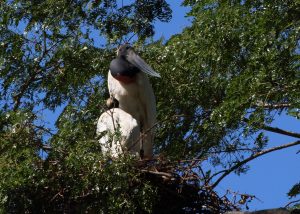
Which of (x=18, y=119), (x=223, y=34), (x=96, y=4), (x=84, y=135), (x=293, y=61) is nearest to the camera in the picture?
(x=18, y=119)

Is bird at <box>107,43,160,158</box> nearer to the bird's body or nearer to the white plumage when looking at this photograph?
the white plumage

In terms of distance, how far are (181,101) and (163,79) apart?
0.96ft

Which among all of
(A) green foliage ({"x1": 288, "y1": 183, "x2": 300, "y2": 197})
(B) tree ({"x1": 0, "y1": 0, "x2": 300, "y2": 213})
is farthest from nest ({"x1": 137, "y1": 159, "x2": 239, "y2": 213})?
(A) green foliage ({"x1": 288, "y1": 183, "x2": 300, "y2": 197})

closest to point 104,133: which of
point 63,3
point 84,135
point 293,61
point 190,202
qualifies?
point 84,135

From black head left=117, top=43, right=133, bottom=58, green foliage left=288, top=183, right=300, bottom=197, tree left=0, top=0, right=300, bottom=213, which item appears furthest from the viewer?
green foliage left=288, top=183, right=300, bottom=197

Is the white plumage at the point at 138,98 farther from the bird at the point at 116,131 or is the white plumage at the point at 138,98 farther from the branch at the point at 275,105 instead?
the branch at the point at 275,105

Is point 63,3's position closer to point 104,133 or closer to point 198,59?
point 198,59

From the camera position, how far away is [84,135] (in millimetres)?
8688

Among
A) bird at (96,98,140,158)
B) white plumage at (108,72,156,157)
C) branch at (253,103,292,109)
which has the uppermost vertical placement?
white plumage at (108,72,156,157)

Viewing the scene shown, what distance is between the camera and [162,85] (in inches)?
422

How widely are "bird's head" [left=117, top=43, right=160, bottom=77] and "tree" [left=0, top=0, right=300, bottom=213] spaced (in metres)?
0.48

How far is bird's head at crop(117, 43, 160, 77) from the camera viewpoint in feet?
32.9

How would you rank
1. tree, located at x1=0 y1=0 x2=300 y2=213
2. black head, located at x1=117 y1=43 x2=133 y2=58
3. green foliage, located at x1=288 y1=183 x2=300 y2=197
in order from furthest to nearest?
green foliage, located at x1=288 y1=183 x2=300 y2=197 → black head, located at x1=117 y1=43 x2=133 y2=58 → tree, located at x1=0 y1=0 x2=300 y2=213

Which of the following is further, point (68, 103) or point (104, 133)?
point (68, 103)
